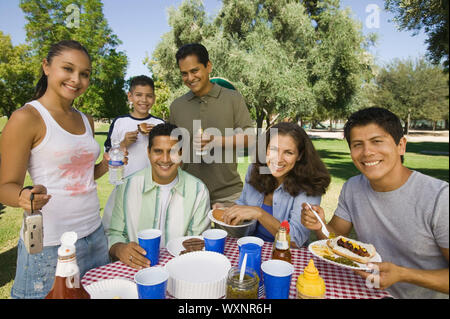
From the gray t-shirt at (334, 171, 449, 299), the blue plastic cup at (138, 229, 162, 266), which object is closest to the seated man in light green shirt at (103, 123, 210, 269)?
the blue plastic cup at (138, 229, 162, 266)

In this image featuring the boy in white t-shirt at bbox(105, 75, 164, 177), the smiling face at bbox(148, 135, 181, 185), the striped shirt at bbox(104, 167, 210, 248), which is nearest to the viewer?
the striped shirt at bbox(104, 167, 210, 248)

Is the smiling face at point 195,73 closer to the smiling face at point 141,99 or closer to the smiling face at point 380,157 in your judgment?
the smiling face at point 141,99

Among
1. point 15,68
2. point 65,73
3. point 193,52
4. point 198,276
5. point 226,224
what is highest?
point 15,68

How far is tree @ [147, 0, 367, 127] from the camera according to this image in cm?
1391

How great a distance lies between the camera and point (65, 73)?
2207 millimetres

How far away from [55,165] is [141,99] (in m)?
2.49

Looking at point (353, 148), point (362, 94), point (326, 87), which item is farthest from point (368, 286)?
point (362, 94)

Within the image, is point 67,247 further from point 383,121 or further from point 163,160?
point 383,121

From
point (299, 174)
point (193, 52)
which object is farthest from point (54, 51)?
point (299, 174)

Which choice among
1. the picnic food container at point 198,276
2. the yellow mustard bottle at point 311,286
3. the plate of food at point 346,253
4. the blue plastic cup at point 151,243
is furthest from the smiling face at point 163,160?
the yellow mustard bottle at point 311,286

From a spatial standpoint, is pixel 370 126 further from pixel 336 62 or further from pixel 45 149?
pixel 336 62

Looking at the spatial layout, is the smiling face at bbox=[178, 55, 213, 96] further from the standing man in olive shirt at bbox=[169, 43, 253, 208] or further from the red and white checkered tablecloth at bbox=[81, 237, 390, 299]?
the red and white checkered tablecloth at bbox=[81, 237, 390, 299]

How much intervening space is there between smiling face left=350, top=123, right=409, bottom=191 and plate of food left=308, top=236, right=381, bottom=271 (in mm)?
512

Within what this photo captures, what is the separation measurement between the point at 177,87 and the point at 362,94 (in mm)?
11346
